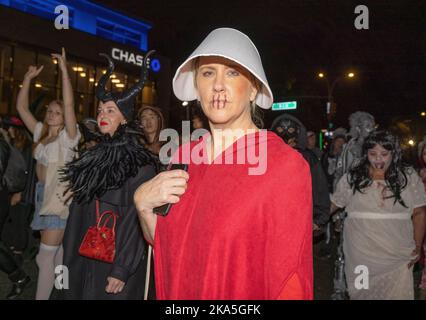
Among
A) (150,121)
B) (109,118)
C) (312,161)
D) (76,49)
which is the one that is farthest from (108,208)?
(76,49)

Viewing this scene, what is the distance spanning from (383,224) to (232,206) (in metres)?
2.95

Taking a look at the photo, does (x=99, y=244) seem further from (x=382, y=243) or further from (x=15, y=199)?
(x=15, y=199)

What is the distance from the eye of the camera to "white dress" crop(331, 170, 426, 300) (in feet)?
13.6

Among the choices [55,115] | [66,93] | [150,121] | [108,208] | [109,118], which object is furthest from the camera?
[150,121]

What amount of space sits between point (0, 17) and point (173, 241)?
20.2m

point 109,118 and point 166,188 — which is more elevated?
point 109,118

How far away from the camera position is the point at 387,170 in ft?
14.1

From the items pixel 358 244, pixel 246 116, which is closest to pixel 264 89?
pixel 246 116

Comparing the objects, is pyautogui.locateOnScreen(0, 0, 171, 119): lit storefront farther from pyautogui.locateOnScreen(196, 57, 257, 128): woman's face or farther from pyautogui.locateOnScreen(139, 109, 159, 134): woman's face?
pyautogui.locateOnScreen(196, 57, 257, 128): woman's face

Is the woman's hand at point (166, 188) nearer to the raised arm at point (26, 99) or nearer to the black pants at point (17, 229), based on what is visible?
the raised arm at point (26, 99)

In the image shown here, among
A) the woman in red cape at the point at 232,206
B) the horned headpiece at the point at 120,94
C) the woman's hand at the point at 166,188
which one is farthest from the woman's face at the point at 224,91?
the horned headpiece at the point at 120,94

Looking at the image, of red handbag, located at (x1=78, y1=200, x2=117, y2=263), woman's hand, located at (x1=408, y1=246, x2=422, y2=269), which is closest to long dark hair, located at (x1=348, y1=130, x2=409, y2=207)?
woman's hand, located at (x1=408, y1=246, x2=422, y2=269)

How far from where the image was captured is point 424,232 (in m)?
4.30
